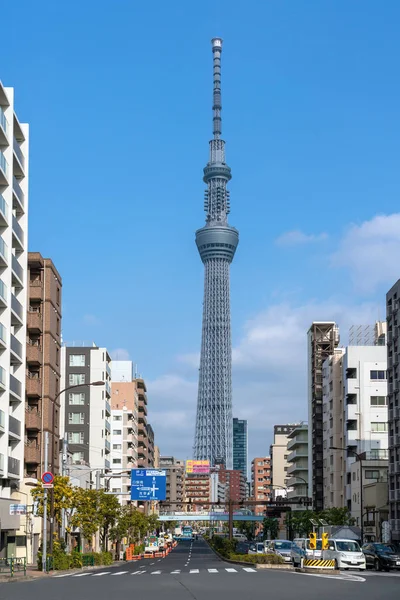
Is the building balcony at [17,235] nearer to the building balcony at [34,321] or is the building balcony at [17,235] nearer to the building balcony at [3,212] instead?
the building balcony at [3,212]

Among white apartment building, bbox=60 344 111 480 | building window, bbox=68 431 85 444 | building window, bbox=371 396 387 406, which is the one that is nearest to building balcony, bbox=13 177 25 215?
white apartment building, bbox=60 344 111 480

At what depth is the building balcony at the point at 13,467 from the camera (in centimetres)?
6744

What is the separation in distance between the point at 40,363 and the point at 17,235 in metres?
12.4

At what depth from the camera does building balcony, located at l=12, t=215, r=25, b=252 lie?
7212 centimetres

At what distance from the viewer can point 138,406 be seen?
187125 millimetres

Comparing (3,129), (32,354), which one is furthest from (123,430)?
(3,129)

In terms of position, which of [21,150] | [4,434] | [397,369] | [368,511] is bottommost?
[368,511]

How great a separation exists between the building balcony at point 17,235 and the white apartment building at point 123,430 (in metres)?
90.4

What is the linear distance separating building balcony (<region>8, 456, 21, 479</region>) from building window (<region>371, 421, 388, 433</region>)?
5853cm

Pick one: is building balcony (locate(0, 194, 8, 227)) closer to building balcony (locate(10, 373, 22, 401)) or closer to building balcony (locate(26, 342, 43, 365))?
building balcony (locate(10, 373, 22, 401))

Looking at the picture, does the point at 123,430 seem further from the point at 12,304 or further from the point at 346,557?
the point at 346,557

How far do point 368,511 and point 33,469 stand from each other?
42.9 meters

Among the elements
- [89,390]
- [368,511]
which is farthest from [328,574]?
[89,390]

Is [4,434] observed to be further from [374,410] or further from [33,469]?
[374,410]
